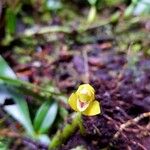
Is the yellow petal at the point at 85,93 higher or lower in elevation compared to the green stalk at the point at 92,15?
lower

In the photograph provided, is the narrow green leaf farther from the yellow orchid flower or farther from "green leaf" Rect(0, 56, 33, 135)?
the yellow orchid flower

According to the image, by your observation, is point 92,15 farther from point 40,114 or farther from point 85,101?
point 85,101

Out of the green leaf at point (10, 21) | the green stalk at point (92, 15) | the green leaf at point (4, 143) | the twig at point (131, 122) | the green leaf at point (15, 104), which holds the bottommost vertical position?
the twig at point (131, 122)

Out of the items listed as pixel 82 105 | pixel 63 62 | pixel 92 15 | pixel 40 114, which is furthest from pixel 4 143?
pixel 92 15

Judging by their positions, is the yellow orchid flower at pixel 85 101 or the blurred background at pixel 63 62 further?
the blurred background at pixel 63 62

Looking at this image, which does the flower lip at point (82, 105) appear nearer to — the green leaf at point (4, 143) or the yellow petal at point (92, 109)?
the yellow petal at point (92, 109)

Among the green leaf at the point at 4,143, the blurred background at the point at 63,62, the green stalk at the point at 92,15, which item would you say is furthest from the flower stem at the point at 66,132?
the green stalk at the point at 92,15

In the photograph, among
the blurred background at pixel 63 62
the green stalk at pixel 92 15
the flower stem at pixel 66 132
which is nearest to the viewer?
the flower stem at pixel 66 132

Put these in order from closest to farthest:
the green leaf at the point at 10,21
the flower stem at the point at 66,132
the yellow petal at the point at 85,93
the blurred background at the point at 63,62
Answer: the yellow petal at the point at 85,93 → the flower stem at the point at 66,132 → the blurred background at the point at 63,62 → the green leaf at the point at 10,21
